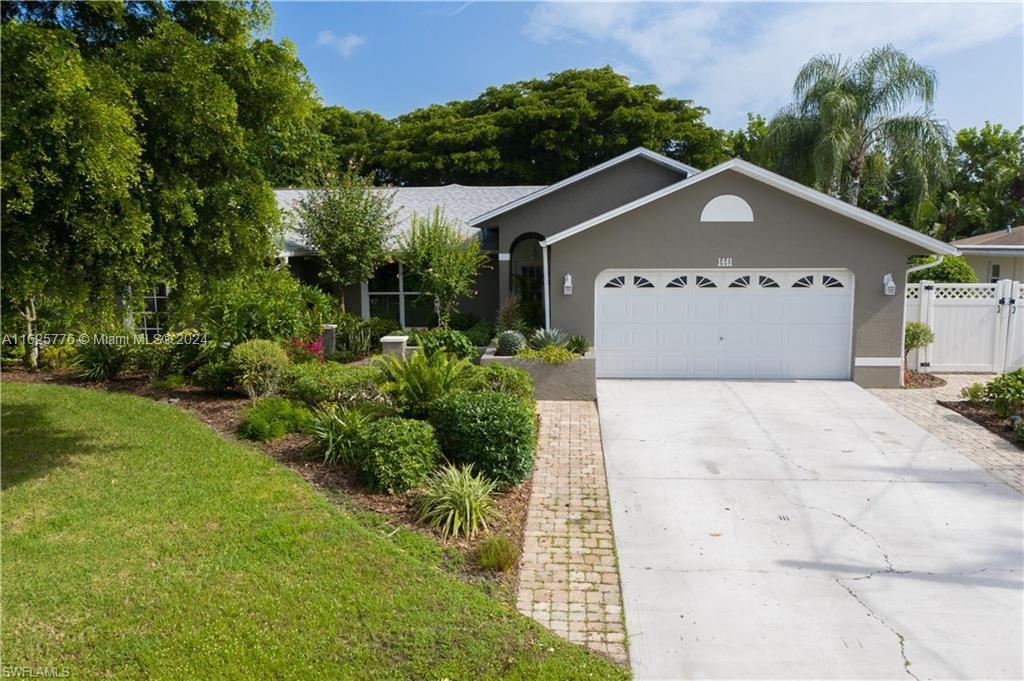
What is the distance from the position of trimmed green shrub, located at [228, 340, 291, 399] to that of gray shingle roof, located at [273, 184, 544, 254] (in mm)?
8042

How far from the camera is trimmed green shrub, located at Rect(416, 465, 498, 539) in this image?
6.31 metres

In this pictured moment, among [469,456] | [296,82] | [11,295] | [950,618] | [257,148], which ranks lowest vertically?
[950,618]

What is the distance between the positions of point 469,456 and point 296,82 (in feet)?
15.6

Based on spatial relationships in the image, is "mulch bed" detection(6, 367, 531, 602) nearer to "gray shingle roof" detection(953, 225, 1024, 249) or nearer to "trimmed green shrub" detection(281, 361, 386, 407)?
"trimmed green shrub" detection(281, 361, 386, 407)

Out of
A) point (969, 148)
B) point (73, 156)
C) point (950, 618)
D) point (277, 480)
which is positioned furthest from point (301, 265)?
point (969, 148)

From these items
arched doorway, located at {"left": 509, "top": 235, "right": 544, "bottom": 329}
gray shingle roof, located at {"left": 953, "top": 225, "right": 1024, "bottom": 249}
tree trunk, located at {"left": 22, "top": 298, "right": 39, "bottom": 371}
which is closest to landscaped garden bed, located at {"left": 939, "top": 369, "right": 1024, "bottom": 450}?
arched doorway, located at {"left": 509, "top": 235, "right": 544, "bottom": 329}

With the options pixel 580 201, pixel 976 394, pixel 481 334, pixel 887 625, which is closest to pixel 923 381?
pixel 976 394

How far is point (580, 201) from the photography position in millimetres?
17297

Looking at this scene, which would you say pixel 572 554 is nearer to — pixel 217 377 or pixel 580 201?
pixel 217 377

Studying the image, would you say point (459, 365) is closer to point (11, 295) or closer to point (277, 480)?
point (277, 480)

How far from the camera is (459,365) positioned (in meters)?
9.51

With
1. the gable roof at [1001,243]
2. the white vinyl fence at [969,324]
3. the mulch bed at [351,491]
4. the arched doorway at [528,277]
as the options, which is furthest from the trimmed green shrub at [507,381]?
the gable roof at [1001,243]

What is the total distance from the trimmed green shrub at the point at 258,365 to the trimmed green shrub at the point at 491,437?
4.38m

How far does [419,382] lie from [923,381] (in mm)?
10730
